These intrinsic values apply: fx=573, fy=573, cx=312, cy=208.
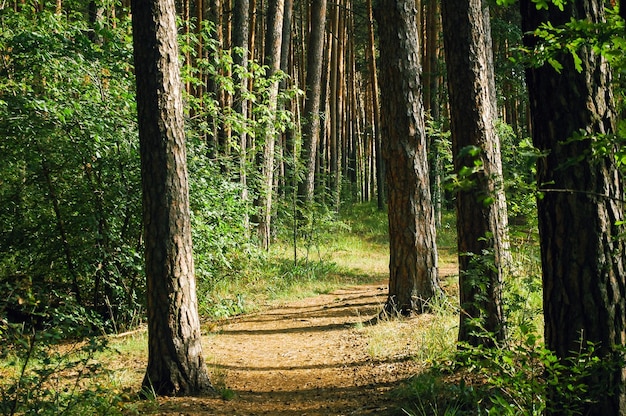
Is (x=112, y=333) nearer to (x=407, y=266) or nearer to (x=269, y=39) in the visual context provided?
(x=407, y=266)

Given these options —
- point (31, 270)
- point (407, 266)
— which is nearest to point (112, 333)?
point (31, 270)

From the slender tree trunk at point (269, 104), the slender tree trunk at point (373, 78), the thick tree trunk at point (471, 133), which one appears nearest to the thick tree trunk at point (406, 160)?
the thick tree trunk at point (471, 133)

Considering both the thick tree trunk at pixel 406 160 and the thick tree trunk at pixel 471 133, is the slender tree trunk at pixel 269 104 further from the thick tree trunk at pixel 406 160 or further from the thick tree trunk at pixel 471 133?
the thick tree trunk at pixel 471 133

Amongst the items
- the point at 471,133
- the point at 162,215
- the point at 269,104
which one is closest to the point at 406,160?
the point at 471,133

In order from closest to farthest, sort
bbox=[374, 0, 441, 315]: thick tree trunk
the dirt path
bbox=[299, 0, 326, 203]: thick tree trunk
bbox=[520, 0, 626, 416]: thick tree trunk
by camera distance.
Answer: bbox=[520, 0, 626, 416]: thick tree trunk → the dirt path → bbox=[374, 0, 441, 315]: thick tree trunk → bbox=[299, 0, 326, 203]: thick tree trunk

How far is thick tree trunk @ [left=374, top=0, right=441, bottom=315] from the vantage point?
24.2ft

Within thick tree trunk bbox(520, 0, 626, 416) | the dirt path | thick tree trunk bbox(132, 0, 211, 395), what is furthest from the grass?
thick tree trunk bbox(520, 0, 626, 416)

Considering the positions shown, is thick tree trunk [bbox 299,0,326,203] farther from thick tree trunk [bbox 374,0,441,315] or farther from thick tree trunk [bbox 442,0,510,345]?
thick tree trunk [bbox 442,0,510,345]

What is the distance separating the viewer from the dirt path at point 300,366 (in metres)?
4.97

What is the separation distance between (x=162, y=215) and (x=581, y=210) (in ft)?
11.2

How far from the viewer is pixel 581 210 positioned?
9.92ft

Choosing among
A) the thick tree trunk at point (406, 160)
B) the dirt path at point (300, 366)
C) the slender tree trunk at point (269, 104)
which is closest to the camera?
the dirt path at point (300, 366)

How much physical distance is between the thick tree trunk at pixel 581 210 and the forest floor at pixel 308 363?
6.49 ft

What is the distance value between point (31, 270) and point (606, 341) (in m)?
7.03
